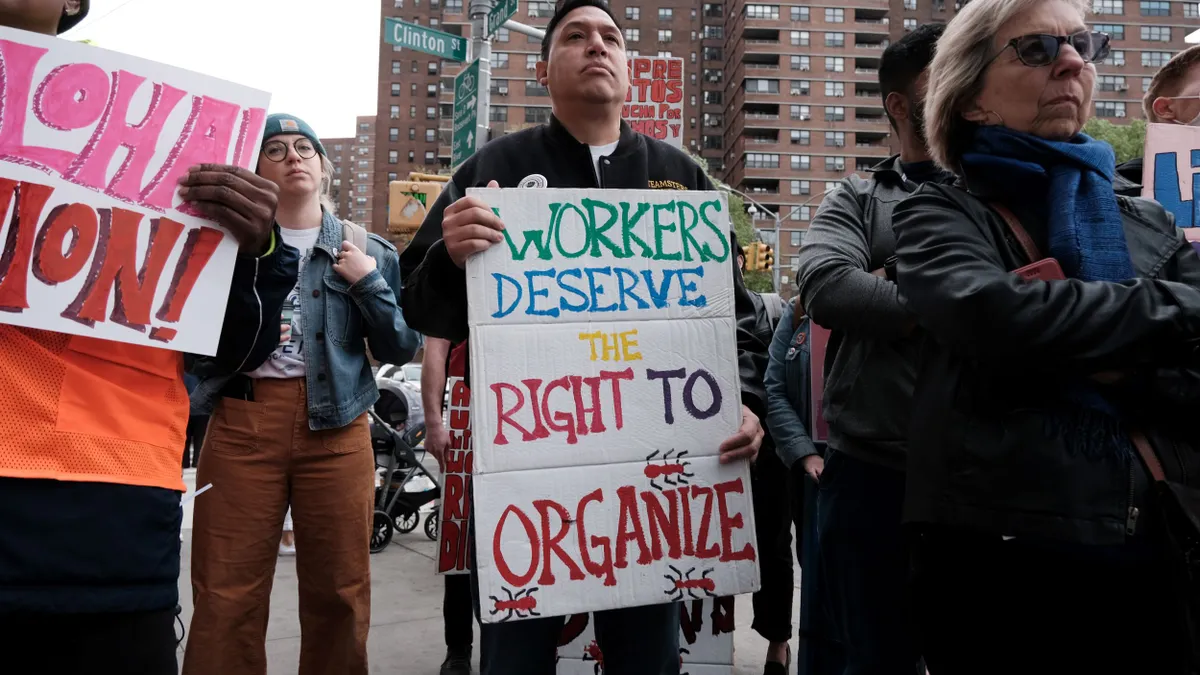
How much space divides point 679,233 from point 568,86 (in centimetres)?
51

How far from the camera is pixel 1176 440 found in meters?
1.44

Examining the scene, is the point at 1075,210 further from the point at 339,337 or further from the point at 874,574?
the point at 339,337

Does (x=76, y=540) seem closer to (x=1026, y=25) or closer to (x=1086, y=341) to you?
(x=1086, y=341)

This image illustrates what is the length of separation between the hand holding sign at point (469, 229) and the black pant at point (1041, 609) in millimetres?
1158

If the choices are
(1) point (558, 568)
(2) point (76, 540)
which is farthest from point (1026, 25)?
(2) point (76, 540)

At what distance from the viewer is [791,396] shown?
3.73 meters

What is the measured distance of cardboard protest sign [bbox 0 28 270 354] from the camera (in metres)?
1.48

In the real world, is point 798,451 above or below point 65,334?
below

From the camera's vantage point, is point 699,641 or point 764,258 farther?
point 764,258

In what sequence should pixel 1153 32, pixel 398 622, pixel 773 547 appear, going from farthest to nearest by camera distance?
pixel 1153 32 → pixel 398 622 → pixel 773 547

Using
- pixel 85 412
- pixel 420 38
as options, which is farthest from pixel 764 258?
pixel 85 412

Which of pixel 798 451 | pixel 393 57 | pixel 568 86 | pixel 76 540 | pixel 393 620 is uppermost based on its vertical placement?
pixel 393 57

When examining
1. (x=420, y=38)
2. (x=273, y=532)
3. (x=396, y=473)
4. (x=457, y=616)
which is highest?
(x=420, y=38)

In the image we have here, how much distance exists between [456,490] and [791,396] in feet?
4.98
